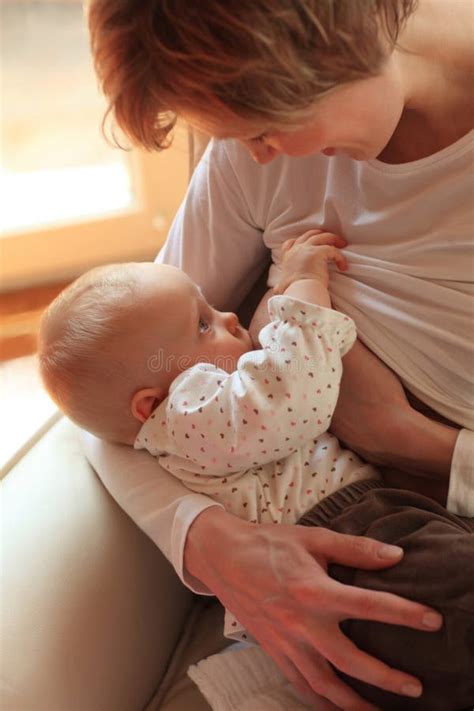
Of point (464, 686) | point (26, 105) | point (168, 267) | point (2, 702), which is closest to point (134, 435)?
point (168, 267)

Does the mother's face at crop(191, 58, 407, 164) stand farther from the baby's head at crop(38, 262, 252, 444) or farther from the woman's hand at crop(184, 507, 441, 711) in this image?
the woman's hand at crop(184, 507, 441, 711)

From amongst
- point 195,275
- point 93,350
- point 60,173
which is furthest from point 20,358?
point 93,350

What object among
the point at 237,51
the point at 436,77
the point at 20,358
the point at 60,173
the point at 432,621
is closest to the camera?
the point at 237,51

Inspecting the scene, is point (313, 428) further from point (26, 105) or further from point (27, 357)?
point (26, 105)

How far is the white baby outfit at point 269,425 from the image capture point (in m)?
0.88

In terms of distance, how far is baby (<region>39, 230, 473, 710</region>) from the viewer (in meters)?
0.88

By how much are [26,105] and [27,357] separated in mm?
867

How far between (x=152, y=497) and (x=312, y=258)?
1.34 ft

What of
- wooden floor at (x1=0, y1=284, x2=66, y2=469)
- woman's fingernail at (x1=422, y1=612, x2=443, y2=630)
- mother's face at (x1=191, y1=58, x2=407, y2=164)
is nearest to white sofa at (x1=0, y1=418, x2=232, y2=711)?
→ woman's fingernail at (x1=422, y1=612, x2=443, y2=630)

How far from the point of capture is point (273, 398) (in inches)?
34.9

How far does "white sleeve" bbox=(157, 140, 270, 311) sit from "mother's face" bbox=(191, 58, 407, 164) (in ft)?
0.86

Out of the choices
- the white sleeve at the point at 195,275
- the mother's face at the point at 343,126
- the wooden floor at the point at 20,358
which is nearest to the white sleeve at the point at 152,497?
the white sleeve at the point at 195,275

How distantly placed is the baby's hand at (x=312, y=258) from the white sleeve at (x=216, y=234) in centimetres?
14

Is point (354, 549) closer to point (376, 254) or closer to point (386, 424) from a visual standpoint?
point (386, 424)
